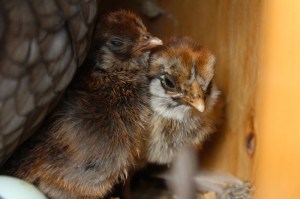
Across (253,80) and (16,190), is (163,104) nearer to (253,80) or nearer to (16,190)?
(253,80)

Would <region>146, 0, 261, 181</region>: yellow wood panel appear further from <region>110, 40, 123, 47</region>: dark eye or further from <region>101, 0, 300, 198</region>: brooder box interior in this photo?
<region>110, 40, 123, 47</region>: dark eye

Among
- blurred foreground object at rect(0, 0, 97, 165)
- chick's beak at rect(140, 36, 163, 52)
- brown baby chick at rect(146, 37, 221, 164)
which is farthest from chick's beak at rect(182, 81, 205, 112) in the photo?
blurred foreground object at rect(0, 0, 97, 165)

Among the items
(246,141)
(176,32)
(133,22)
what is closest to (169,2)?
(176,32)

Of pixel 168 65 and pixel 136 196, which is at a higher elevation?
pixel 168 65

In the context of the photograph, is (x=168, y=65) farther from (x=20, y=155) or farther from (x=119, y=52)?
(x=20, y=155)

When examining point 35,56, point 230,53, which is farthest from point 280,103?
point 35,56

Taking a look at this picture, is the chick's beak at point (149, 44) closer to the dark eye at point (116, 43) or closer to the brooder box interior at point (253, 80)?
the dark eye at point (116, 43)
